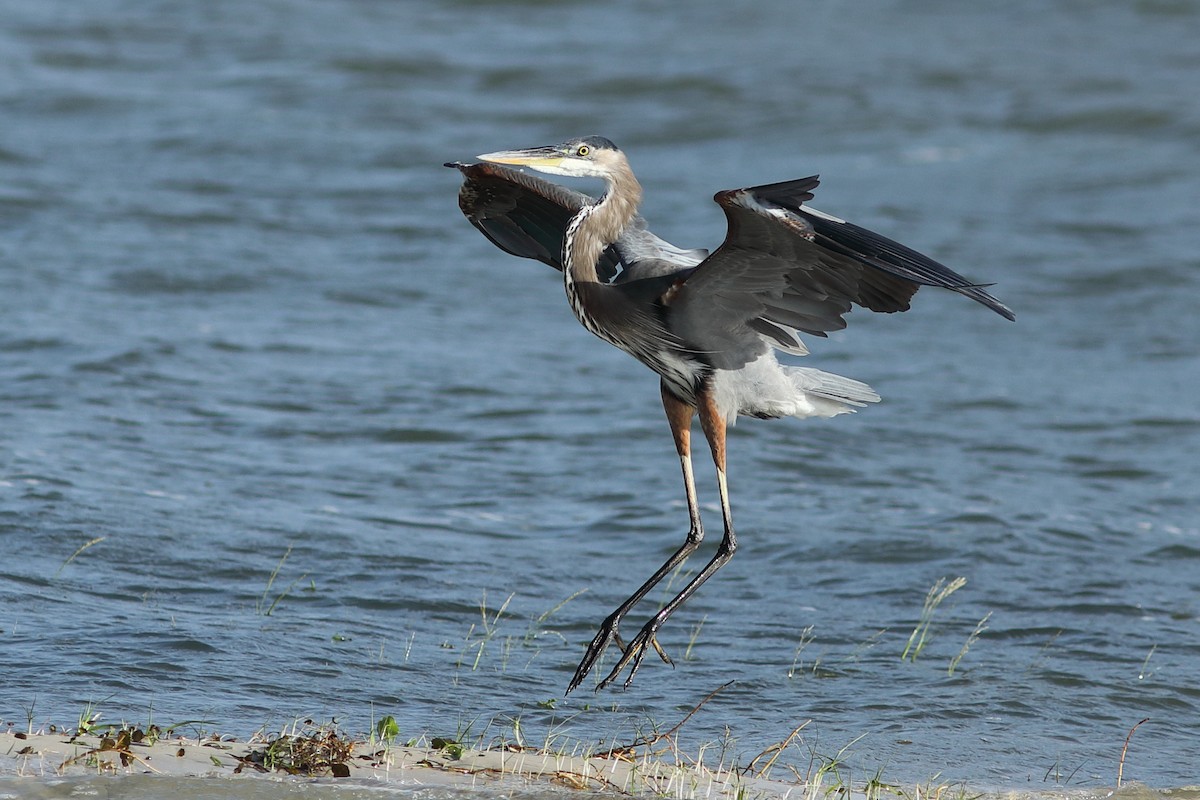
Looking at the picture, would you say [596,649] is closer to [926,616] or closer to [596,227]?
[596,227]

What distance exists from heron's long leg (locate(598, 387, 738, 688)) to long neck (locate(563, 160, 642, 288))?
0.70m

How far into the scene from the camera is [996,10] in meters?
23.2

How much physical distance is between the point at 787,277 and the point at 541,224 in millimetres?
1514

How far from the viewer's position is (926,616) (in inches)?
278

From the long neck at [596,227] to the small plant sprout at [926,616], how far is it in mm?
2109

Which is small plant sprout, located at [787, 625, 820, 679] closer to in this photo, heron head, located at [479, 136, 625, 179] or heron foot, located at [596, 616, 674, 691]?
heron foot, located at [596, 616, 674, 691]

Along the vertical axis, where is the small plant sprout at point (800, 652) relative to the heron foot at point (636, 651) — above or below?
below

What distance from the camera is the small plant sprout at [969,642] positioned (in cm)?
644

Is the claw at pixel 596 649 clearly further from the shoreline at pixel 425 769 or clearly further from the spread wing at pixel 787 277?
the spread wing at pixel 787 277

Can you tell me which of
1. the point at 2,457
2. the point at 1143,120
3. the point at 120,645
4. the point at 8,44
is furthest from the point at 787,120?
the point at 120,645

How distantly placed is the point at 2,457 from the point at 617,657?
3.69 meters

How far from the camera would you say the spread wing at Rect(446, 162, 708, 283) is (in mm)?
6254

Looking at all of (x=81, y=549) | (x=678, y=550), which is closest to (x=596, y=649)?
(x=678, y=550)

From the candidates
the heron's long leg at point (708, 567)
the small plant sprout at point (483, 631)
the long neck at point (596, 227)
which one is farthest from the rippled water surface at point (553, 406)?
the long neck at point (596, 227)
